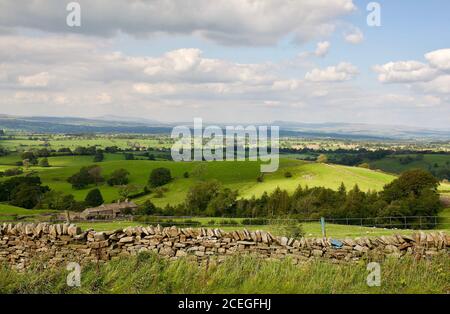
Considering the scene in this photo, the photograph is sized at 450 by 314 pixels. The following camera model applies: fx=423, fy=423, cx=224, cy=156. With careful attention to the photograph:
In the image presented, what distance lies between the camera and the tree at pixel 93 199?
233 feet

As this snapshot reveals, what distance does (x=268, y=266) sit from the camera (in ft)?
29.0

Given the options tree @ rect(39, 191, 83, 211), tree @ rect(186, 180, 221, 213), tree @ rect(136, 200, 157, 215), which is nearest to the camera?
tree @ rect(136, 200, 157, 215)

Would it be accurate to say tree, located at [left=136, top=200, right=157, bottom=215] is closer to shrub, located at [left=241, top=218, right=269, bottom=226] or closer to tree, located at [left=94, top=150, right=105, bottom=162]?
shrub, located at [left=241, top=218, right=269, bottom=226]

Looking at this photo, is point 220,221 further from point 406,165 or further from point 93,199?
point 406,165

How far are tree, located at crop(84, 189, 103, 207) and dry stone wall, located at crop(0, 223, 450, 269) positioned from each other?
6315 cm

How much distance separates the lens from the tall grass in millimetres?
7848

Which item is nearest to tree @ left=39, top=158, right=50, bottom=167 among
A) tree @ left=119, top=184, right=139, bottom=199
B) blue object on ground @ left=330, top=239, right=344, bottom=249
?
tree @ left=119, top=184, right=139, bottom=199

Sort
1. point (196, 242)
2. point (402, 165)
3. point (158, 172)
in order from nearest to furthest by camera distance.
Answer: point (196, 242)
point (158, 172)
point (402, 165)

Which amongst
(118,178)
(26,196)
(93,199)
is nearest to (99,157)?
(118,178)
